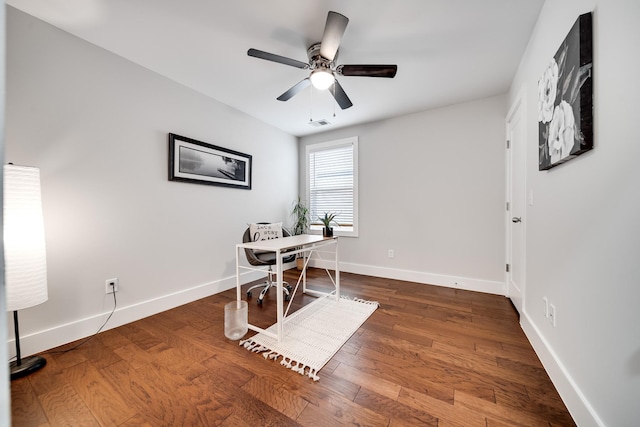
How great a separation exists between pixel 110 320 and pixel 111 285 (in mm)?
301

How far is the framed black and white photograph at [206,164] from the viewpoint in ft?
8.58

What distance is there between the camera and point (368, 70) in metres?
1.93

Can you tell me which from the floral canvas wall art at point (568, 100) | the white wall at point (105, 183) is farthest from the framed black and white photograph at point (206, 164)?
the floral canvas wall art at point (568, 100)

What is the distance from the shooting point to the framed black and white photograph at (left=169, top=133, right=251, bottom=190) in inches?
103

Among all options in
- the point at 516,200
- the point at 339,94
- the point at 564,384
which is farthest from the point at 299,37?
the point at 564,384

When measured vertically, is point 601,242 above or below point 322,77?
below

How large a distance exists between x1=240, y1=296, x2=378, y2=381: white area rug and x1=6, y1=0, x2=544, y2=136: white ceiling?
238cm

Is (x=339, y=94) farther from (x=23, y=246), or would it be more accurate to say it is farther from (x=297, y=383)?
(x=23, y=246)

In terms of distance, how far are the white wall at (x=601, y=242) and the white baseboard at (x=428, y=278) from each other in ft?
4.96

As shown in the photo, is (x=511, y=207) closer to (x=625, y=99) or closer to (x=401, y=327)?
(x=401, y=327)

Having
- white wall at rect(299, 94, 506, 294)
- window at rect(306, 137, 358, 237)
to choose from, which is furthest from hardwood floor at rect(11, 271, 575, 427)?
window at rect(306, 137, 358, 237)

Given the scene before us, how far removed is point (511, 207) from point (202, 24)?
11.2 ft

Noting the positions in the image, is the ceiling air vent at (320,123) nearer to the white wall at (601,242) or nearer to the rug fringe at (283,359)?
the white wall at (601,242)

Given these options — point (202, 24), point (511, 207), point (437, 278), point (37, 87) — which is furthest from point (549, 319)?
point (37, 87)
